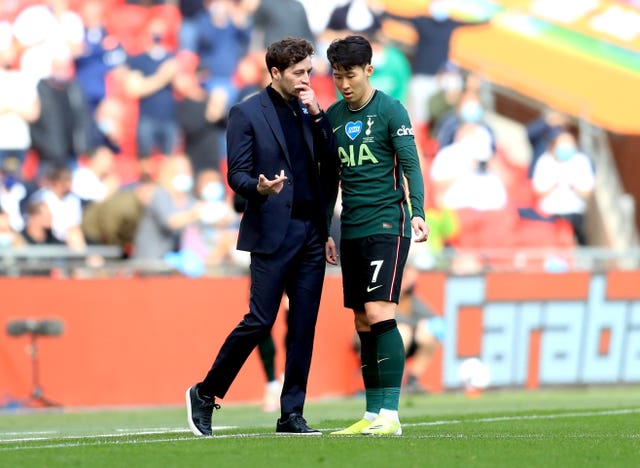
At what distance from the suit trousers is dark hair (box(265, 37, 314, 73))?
909 mm

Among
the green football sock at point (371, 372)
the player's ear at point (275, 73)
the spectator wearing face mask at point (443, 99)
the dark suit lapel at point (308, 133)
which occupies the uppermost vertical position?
the player's ear at point (275, 73)

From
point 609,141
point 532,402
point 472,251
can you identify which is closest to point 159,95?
point 472,251

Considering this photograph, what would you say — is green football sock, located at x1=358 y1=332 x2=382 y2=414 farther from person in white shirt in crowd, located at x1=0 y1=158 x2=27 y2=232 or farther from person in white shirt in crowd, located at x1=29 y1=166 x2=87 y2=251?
person in white shirt in crowd, located at x1=0 y1=158 x2=27 y2=232

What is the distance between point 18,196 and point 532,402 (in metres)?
5.79

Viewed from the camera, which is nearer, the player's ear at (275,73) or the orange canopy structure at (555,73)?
the player's ear at (275,73)

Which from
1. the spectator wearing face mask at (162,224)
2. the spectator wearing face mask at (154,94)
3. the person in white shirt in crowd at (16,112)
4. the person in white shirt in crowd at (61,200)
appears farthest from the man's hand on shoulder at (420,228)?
the spectator wearing face mask at (154,94)

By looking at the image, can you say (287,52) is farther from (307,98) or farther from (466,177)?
(466,177)

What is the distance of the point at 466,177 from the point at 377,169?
1091 cm

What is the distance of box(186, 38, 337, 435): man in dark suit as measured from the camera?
8.66 metres

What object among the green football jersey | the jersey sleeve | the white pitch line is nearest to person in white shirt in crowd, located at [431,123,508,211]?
the white pitch line

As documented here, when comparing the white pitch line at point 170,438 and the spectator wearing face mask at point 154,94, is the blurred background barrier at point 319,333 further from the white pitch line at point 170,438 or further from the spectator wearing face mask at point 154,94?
the white pitch line at point 170,438

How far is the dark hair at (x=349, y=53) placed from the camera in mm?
8789

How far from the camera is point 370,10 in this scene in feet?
68.7

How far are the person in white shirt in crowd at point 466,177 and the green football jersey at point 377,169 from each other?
33.9 feet
